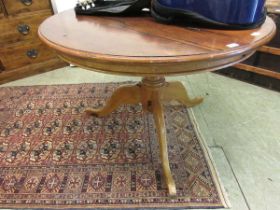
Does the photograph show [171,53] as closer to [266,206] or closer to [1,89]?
[266,206]

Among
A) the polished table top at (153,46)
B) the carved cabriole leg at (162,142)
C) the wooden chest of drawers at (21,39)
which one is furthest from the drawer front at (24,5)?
the carved cabriole leg at (162,142)

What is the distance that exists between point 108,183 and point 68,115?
62cm

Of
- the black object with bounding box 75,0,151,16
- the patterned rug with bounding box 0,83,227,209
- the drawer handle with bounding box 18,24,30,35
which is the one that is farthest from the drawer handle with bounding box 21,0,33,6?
the black object with bounding box 75,0,151,16

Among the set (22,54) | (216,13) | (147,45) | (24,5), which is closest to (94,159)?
(147,45)

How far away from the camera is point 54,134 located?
1.34m

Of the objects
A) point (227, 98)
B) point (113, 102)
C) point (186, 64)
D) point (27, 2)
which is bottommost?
point (227, 98)

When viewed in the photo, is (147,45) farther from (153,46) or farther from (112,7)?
(112,7)

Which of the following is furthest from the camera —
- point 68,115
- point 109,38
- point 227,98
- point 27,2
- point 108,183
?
point 27,2

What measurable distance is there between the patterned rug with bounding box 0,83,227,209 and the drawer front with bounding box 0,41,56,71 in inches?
17.0

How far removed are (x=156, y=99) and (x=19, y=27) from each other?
54.9 inches

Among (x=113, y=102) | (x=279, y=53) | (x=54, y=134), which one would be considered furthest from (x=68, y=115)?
(x=279, y=53)

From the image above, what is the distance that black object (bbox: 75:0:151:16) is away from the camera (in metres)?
0.97

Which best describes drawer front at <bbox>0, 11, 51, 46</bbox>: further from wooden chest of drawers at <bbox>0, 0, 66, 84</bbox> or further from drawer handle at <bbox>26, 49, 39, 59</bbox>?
drawer handle at <bbox>26, 49, 39, 59</bbox>

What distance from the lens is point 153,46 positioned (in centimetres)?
68
